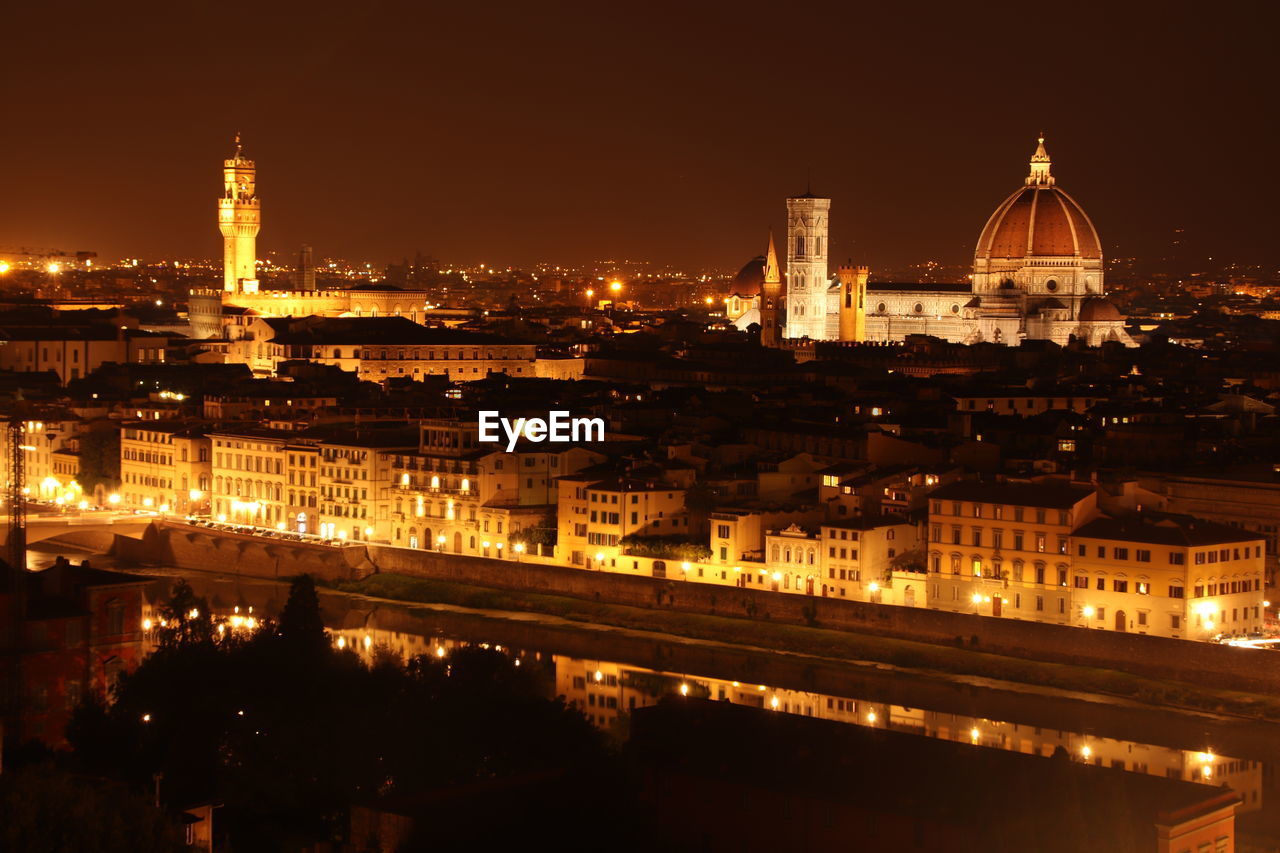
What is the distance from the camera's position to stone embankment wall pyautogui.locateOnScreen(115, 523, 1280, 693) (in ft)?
79.3

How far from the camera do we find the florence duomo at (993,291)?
225 ft

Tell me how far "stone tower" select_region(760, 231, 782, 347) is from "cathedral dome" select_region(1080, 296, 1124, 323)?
873 cm

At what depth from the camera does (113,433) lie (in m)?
40.2

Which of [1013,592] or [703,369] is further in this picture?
[703,369]

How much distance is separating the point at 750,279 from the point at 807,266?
47.7ft

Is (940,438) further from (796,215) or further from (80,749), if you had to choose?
(796,215)

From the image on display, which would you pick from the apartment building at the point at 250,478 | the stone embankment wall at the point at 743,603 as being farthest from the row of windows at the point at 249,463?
the stone embankment wall at the point at 743,603

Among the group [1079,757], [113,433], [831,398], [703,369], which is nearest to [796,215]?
[703,369]

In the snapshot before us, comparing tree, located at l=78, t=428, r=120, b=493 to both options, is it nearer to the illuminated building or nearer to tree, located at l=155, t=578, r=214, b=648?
tree, located at l=155, t=578, r=214, b=648

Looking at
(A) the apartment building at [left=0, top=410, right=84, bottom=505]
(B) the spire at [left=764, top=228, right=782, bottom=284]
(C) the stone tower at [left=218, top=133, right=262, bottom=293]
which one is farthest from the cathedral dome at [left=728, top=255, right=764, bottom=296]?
(A) the apartment building at [left=0, top=410, right=84, bottom=505]

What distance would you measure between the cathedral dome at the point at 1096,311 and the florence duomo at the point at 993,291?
0.03 m

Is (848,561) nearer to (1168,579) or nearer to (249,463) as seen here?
(1168,579)

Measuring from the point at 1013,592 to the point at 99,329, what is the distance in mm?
37313

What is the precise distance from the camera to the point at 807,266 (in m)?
70.2
